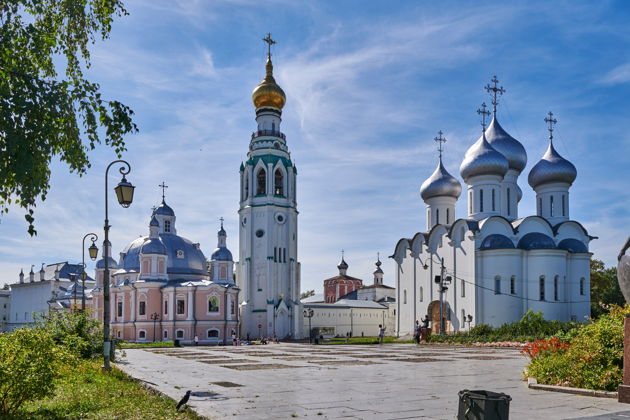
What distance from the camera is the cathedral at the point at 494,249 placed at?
42.5 meters

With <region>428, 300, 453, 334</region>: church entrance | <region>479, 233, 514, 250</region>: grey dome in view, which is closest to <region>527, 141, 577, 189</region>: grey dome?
<region>479, 233, 514, 250</region>: grey dome

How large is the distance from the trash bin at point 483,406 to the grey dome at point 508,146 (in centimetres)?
4464

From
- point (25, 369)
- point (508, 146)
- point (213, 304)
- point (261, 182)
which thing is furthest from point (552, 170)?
point (25, 369)

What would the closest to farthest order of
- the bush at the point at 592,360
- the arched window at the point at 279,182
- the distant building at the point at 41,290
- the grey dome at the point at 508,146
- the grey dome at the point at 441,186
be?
1. the bush at the point at 592,360
2. the grey dome at the point at 508,146
3. the grey dome at the point at 441,186
4. the arched window at the point at 279,182
5. the distant building at the point at 41,290

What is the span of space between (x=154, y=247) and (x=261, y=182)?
11.4 m

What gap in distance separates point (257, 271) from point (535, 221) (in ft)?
81.2

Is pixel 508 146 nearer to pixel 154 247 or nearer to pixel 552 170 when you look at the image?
pixel 552 170

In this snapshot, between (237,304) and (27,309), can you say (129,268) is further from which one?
(27,309)

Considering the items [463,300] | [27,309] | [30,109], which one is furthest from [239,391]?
[27,309]

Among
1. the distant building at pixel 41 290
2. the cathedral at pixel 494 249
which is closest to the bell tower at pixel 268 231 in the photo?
the cathedral at pixel 494 249

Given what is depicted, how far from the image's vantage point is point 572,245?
44.6m

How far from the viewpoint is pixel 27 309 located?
98000mm

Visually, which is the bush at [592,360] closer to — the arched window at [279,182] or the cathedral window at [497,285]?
the cathedral window at [497,285]

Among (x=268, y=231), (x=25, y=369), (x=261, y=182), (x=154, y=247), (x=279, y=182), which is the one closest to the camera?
(x=25, y=369)
